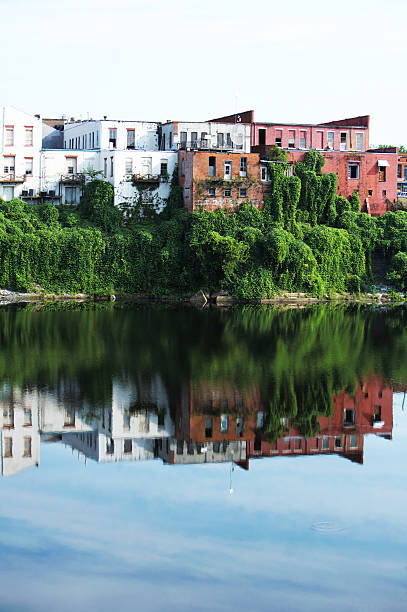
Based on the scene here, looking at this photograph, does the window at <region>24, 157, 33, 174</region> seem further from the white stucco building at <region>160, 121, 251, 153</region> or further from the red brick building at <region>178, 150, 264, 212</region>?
the red brick building at <region>178, 150, 264, 212</region>

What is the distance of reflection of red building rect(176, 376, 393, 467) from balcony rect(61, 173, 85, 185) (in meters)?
40.0

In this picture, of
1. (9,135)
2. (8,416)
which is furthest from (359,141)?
(8,416)

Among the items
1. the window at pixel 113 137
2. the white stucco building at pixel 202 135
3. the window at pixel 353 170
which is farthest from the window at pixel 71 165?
the window at pixel 353 170

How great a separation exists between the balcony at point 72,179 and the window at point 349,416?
143 feet

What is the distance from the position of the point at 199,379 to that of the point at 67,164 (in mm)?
39961

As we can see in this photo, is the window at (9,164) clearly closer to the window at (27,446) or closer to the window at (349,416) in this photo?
the window at (349,416)

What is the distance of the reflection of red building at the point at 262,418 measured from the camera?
22.0 metres

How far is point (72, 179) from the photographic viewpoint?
65.8m

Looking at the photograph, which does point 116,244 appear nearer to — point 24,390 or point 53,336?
point 53,336

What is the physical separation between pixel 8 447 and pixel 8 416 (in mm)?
2448

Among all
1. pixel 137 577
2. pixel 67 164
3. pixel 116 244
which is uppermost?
pixel 67 164

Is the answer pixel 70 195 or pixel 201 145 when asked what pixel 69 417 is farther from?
pixel 201 145

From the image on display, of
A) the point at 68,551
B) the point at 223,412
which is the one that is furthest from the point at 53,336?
the point at 68,551

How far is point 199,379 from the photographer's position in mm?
29250
